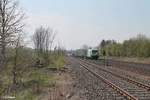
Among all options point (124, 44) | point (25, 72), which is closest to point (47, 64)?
point (25, 72)

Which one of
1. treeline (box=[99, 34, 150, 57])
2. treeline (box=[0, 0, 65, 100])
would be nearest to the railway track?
treeline (box=[0, 0, 65, 100])

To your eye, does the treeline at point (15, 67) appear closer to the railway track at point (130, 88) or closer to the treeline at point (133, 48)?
the railway track at point (130, 88)

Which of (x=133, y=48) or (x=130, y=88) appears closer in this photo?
(x=130, y=88)

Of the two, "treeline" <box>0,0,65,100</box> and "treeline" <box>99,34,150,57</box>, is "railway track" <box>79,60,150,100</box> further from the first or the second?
"treeline" <box>99,34,150,57</box>

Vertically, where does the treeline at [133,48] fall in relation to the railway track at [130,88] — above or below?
above

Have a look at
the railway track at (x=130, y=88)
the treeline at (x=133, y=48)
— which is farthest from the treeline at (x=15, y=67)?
the treeline at (x=133, y=48)

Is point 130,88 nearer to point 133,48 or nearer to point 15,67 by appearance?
point 15,67

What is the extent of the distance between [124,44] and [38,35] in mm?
29996

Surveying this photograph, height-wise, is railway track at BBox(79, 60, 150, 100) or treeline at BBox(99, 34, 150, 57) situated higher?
treeline at BBox(99, 34, 150, 57)

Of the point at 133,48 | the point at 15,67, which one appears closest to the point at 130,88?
the point at 15,67

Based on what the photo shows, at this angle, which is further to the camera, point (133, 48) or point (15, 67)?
point (133, 48)

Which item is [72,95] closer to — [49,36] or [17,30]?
[17,30]

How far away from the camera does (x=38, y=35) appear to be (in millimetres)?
66125

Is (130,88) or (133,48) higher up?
(133,48)
